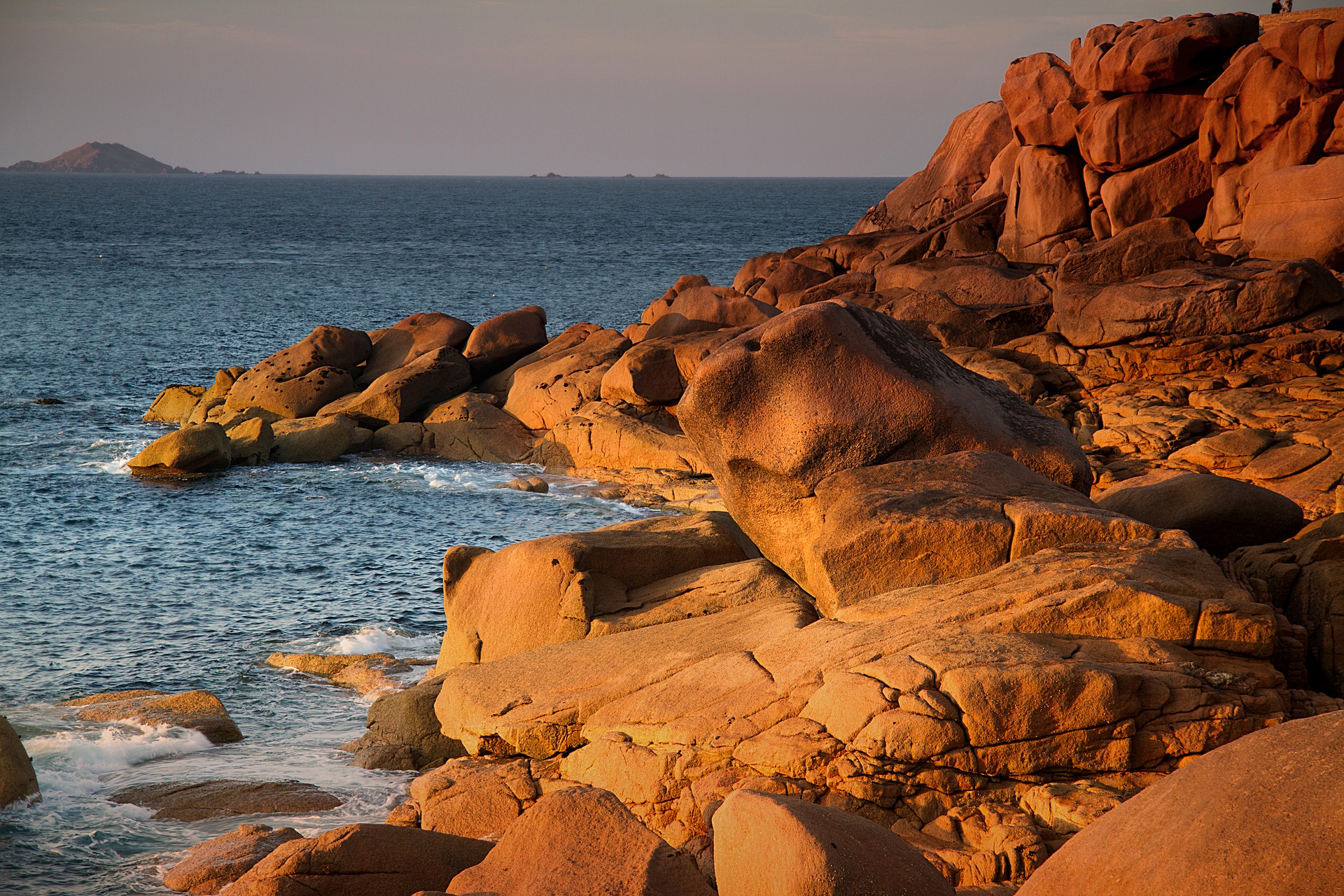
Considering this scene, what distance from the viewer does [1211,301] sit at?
68.9 ft

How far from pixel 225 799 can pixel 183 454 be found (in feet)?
54.8

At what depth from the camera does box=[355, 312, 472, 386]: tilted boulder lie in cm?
3086

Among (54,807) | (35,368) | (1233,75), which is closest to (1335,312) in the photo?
(1233,75)

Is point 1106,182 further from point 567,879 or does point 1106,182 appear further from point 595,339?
point 567,879

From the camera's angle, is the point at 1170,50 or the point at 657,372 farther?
the point at 1170,50

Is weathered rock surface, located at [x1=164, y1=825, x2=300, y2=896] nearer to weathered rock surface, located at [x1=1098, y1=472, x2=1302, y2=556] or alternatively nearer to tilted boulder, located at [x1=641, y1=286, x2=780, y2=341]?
weathered rock surface, located at [x1=1098, y1=472, x2=1302, y2=556]

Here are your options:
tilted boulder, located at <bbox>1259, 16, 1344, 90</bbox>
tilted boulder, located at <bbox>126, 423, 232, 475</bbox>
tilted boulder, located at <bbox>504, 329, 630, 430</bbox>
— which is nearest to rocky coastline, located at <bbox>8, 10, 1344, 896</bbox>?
tilted boulder, located at <bbox>504, 329, 630, 430</bbox>

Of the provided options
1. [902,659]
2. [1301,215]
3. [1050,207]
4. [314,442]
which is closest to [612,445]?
[314,442]

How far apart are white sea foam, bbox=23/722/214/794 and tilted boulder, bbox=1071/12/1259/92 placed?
97.3ft

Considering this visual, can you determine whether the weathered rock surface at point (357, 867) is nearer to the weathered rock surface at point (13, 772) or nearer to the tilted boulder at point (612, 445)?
the weathered rock surface at point (13, 772)

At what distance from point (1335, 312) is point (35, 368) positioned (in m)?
40.6

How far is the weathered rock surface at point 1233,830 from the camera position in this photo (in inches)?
152

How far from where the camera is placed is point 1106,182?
30969 millimetres

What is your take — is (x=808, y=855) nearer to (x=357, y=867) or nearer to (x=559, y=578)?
(x=357, y=867)
